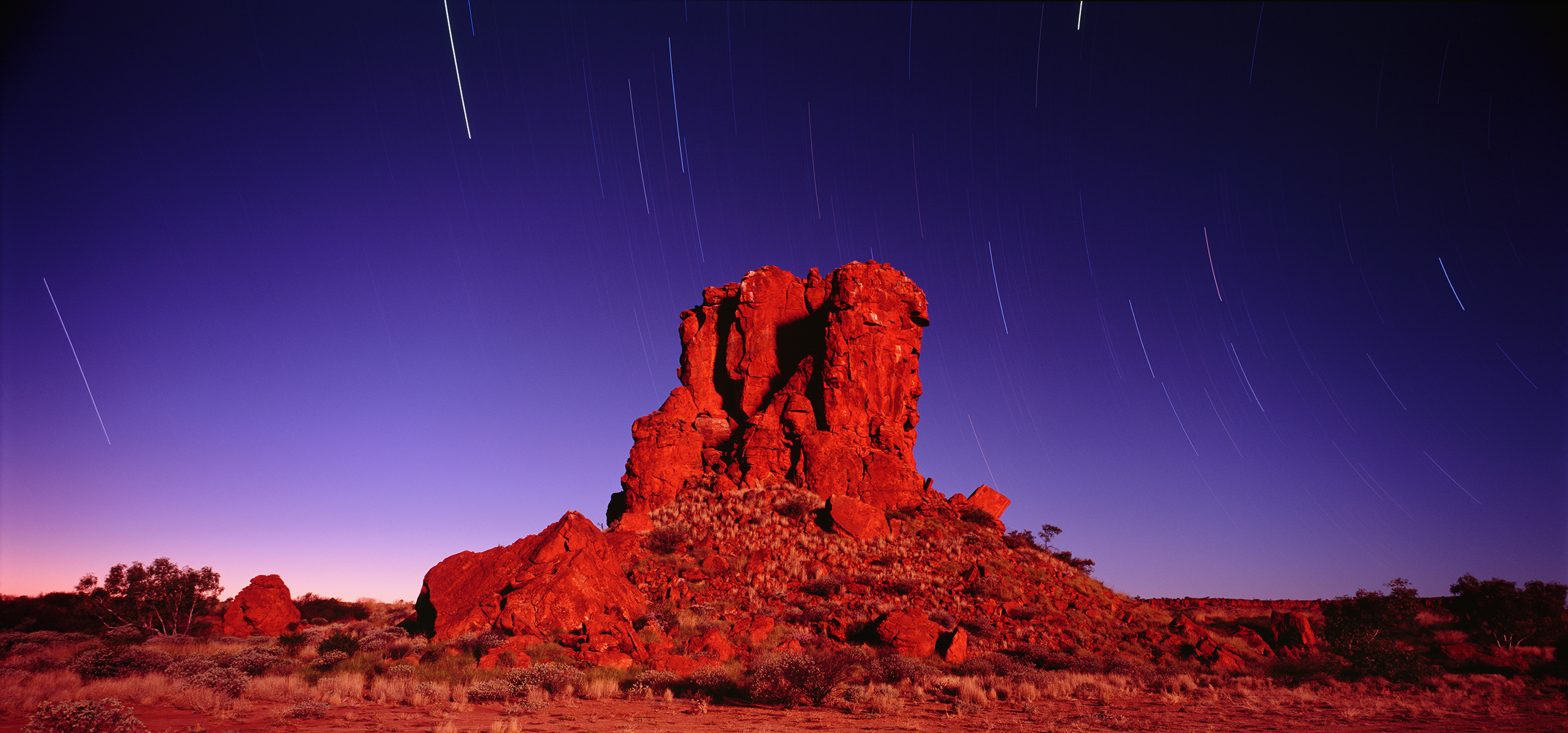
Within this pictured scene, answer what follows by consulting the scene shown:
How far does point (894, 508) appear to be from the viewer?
3375 centimetres

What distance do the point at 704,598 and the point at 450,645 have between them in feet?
29.3

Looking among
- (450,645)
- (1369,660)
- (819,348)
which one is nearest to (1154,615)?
(1369,660)

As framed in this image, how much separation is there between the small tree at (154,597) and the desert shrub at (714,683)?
941 inches

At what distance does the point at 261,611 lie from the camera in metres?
26.5

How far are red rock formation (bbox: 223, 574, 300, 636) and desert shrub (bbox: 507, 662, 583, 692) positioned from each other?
1821 centimetres

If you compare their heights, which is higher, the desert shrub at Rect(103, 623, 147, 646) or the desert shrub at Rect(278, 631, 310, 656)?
the desert shrub at Rect(278, 631, 310, 656)

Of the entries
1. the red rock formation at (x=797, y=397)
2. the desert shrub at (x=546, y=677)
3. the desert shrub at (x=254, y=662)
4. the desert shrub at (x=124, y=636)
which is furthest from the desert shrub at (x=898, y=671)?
the desert shrub at (x=124, y=636)

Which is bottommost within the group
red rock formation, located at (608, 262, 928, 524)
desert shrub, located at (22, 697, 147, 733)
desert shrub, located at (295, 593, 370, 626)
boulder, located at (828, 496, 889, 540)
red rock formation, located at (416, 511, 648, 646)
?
desert shrub, located at (295, 593, 370, 626)

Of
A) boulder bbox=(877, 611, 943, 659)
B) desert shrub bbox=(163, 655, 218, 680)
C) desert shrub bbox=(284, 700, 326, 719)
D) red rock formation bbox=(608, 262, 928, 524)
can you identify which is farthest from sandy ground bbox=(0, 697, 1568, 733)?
red rock formation bbox=(608, 262, 928, 524)

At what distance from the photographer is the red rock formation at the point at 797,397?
35031mm

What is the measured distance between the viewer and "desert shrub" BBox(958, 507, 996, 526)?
3478 centimetres

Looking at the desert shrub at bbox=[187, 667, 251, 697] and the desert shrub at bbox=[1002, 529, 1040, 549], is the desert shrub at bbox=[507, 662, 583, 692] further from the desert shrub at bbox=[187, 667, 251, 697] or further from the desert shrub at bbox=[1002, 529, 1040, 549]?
the desert shrub at bbox=[1002, 529, 1040, 549]

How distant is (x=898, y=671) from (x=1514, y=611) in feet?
120

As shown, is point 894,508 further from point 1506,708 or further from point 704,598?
point 1506,708
